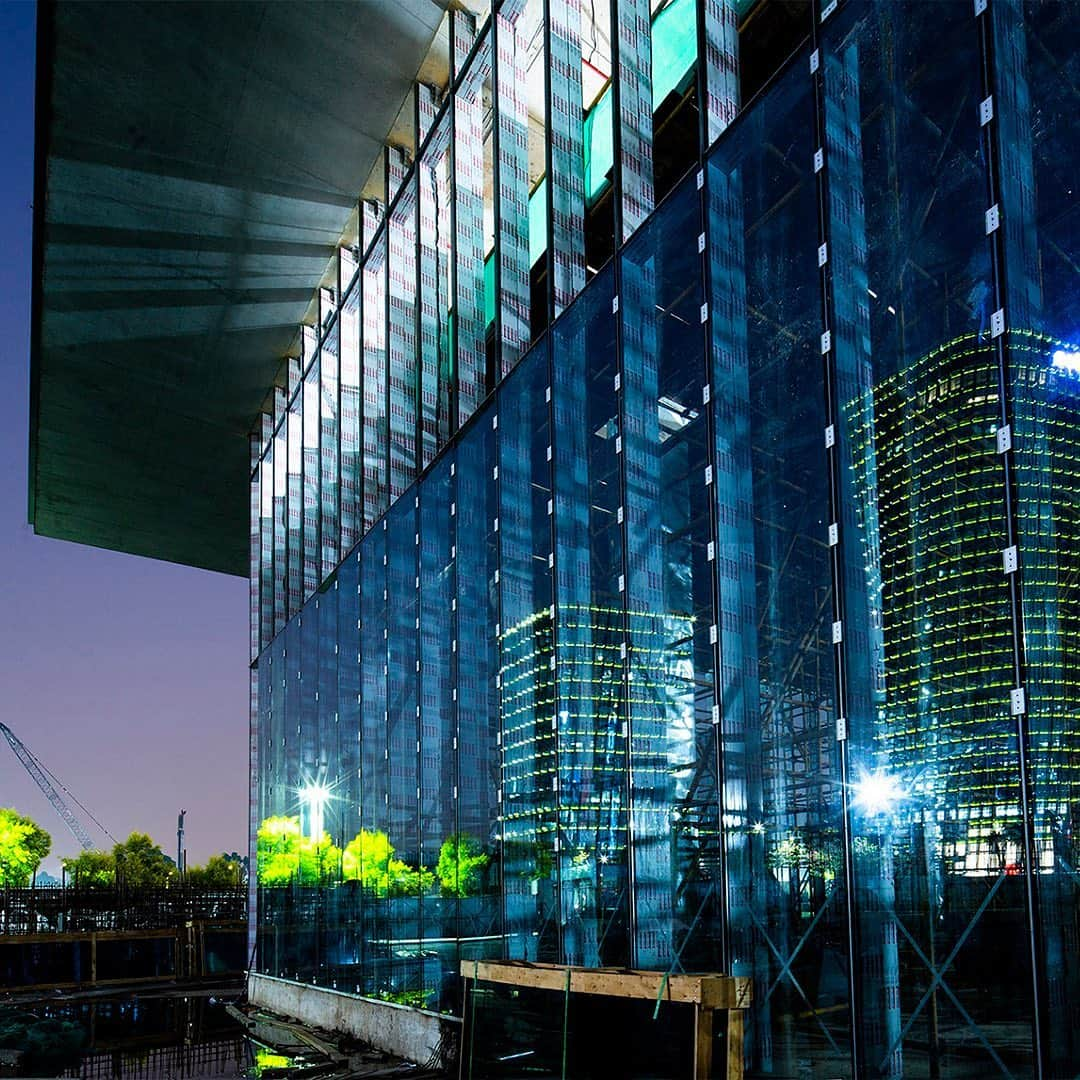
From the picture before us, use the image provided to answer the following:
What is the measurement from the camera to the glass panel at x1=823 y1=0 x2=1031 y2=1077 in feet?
23.8

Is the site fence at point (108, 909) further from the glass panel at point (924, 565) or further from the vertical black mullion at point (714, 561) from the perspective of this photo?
the glass panel at point (924, 565)

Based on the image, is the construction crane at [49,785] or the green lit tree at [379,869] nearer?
the green lit tree at [379,869]

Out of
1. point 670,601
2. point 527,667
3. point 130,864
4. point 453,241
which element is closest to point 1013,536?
point 670,601

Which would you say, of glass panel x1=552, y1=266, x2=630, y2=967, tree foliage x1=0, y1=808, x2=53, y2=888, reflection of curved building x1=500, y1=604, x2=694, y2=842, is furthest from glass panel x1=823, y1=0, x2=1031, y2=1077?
tree foliage x1=0, y1=808, x2=53, y2=888

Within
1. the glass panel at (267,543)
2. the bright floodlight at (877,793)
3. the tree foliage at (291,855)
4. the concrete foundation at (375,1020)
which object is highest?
the glass panel at (267,543)

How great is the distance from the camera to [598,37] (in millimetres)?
14812

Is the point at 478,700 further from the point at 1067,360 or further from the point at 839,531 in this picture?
the point at 1067,360

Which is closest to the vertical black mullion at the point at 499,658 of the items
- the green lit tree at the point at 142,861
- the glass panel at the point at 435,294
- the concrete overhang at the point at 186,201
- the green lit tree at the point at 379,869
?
the glass panel at the point at 435,294

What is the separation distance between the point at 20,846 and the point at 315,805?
58413 millimetres

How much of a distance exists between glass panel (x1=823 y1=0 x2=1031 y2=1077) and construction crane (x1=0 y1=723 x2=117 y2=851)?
152 m

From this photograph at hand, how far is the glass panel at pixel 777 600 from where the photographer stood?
879cm

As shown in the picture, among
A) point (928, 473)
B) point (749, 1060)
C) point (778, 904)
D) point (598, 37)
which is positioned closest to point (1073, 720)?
point (928, 473)

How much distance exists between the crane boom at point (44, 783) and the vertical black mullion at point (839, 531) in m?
153

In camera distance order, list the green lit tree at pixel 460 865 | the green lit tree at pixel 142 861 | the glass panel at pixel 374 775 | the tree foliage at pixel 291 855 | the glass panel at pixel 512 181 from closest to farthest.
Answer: the green lit tree at pixel 460 865, the glass panel at pixel 512 181, the glass panel at pixel 374 775, the tree foliage at pixel 291 855, the green lit tree at pixel 142 861
